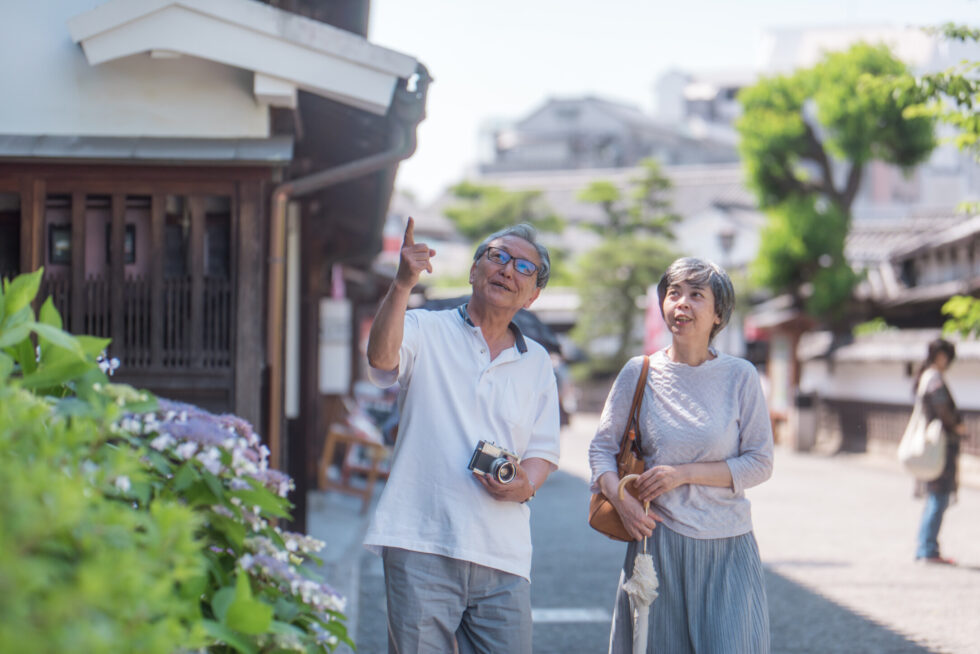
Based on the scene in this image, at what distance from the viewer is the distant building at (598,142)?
69.2 metres

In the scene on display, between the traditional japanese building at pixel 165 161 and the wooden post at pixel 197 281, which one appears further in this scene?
the wooden post at pixel 197 281

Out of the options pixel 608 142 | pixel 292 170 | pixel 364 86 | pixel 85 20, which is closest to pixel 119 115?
pixel 85 20

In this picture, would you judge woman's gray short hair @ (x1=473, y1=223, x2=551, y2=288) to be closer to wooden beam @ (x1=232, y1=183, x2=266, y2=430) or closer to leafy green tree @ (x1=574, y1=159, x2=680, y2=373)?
wooden beam @ (x1=232, y1=183, x2=266, y2=430)

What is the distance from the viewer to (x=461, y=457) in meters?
3.27

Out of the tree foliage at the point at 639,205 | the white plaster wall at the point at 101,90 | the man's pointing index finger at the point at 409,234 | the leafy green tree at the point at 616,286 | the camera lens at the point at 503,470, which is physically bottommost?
the leafy green tree at the point at 616,286

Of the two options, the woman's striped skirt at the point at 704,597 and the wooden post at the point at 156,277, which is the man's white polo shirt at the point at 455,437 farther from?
the wooden post at the point at 156,277

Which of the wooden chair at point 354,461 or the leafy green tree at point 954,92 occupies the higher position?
the leafy green tree at point 954,92

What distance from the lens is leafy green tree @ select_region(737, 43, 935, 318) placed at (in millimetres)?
22203

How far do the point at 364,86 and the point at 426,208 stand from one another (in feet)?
199

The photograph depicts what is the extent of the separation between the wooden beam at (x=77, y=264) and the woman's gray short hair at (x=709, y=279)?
3.35 m

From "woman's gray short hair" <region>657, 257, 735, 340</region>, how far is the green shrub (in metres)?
1.68

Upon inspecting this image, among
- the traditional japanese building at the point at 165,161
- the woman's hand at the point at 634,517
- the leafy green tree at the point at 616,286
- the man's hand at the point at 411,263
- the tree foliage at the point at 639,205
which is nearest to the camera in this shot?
the man's hand at the point at 411,263

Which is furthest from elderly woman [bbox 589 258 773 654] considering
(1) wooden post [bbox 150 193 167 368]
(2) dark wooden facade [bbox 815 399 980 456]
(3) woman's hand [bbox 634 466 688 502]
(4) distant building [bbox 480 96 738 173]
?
(4) distant building [bbox 480 96 738 173]

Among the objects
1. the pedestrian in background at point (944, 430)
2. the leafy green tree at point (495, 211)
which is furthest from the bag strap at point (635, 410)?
the leafy green tree at point (495, 211)
